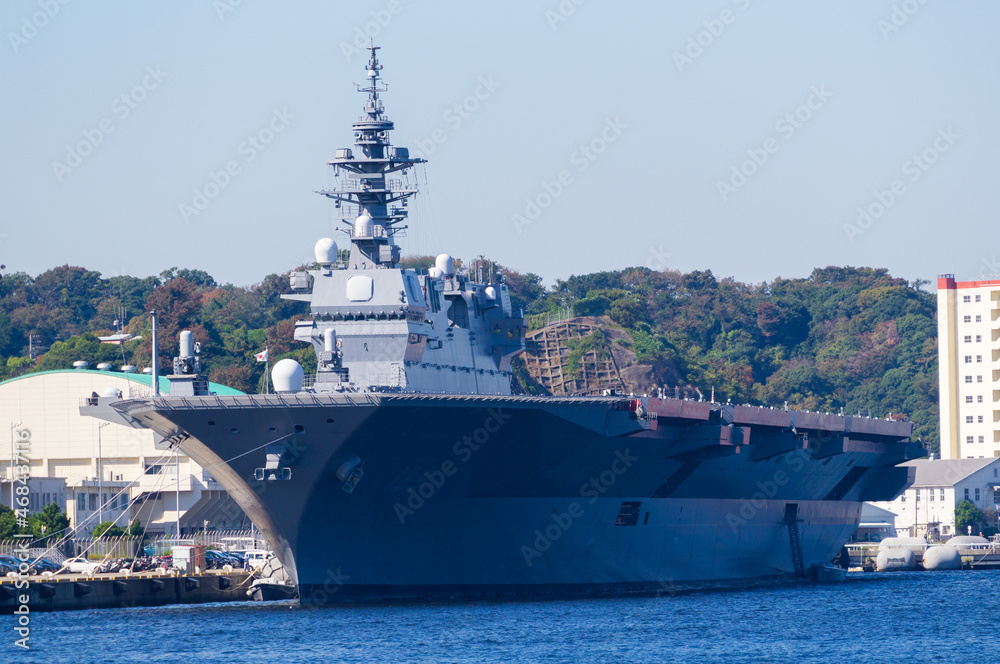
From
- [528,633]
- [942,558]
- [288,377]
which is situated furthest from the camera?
[942,558]

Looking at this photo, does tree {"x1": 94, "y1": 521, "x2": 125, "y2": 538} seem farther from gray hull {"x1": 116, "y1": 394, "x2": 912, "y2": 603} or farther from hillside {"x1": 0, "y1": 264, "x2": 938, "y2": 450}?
hillside {"x1": 0, "y1": 264, "x2": 938, "y2": 450}

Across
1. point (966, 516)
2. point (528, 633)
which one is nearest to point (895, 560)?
point (966, 516)

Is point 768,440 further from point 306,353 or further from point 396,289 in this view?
point 306,353

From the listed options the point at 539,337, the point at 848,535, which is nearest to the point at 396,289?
the point at 848,535

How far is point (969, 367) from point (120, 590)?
182 feet

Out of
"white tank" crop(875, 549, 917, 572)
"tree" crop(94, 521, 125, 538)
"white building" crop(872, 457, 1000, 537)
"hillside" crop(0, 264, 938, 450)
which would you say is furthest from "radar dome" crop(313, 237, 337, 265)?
"white building" crop(872, 457, 1000, 537)

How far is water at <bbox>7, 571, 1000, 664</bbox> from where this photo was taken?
28125 millimetres

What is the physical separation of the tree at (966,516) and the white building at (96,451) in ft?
118

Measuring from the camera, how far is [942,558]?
62.7 metres

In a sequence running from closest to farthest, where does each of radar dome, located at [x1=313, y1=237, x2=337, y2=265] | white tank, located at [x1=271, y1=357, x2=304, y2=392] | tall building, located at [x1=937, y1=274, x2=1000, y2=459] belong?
white tank, located at [x1=271, y1=357, x2=304, y2=392] < radar dome, located at [x1=313, y1=237, x2=337, y2=265] < tall building, located at [x1=937, y1=274, x2=1000, y2=459]

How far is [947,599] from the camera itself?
42.7m

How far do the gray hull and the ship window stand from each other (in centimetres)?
4

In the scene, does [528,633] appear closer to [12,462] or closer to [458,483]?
[458,483]

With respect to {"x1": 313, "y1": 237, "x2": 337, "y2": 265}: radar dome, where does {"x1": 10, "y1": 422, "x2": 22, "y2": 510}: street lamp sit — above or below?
below
